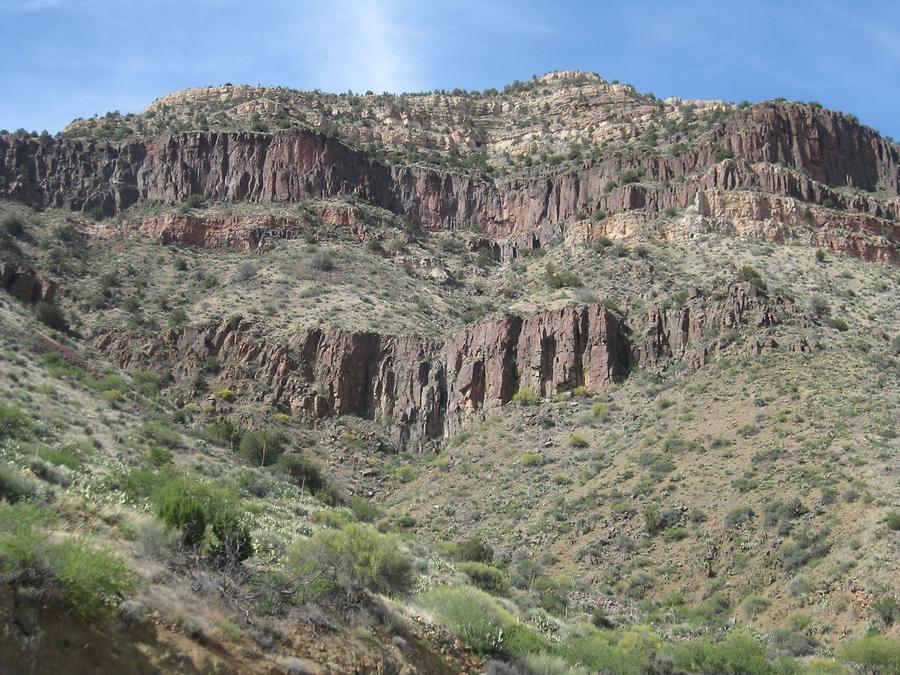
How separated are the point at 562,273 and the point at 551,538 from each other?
34457 mm

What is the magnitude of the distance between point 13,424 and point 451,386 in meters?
37.0

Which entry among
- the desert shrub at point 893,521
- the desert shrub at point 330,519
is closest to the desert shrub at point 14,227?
the desert shrub at point 330,519

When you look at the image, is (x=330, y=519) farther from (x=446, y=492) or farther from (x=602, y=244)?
(x=602, y=244)

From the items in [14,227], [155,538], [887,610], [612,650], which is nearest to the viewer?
[155,538]

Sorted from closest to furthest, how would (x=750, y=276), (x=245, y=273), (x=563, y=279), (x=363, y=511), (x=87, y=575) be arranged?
1. (x=87, y=575)
2. (x=363, y=511)
3. (x=750, y=276)
4. (x=563, y=279)
5. (x=245, y=273)

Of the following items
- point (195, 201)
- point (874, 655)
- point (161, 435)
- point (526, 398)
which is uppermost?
point (195, 201)

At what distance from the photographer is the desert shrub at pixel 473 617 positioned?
18859 millimetres

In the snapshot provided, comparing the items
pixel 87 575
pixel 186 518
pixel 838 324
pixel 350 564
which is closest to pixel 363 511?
pixel 350 564

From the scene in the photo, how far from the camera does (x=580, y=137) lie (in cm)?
10456

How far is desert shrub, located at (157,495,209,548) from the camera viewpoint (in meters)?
16.6

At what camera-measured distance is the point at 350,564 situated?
63.8ft

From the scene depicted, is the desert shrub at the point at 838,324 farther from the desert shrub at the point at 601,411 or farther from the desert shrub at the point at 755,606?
the desert shrub at the point at 755,606

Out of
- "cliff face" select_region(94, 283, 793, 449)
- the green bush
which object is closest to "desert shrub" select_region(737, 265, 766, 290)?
"cliff face" select_region(94, 283, 793, 449)

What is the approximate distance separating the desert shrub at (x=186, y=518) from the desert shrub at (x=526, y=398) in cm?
3983
